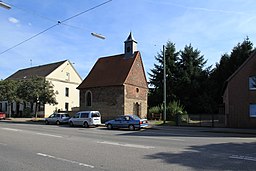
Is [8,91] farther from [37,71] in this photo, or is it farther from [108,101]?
[108,101]

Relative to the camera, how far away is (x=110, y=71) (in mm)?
38375

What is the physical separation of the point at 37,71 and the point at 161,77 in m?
26.2

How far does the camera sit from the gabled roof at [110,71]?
3603cm

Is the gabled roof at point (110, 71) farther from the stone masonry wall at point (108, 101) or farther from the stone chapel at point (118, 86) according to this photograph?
the stone masonry wall at point (108, 101)

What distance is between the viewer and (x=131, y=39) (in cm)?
3856

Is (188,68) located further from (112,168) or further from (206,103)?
(112,168)

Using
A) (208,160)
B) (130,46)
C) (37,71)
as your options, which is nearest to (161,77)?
(130,46)

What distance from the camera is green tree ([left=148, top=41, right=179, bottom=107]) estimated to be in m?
51.9

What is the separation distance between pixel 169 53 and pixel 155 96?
10002 millimetres

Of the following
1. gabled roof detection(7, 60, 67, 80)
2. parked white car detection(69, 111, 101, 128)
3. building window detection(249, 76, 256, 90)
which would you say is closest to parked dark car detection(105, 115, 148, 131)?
parked white car detection(69, 111, 101, 128)

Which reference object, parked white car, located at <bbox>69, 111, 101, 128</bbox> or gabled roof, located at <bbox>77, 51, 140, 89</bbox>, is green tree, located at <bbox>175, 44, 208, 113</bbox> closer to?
gabled roof, located at <bbox>77, 51, 140, 89</bbox>

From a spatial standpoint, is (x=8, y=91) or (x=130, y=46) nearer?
(x=130, y=46)

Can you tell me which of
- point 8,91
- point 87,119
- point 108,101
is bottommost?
point 87,119

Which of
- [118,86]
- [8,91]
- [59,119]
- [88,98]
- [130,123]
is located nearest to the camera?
[130,123]
